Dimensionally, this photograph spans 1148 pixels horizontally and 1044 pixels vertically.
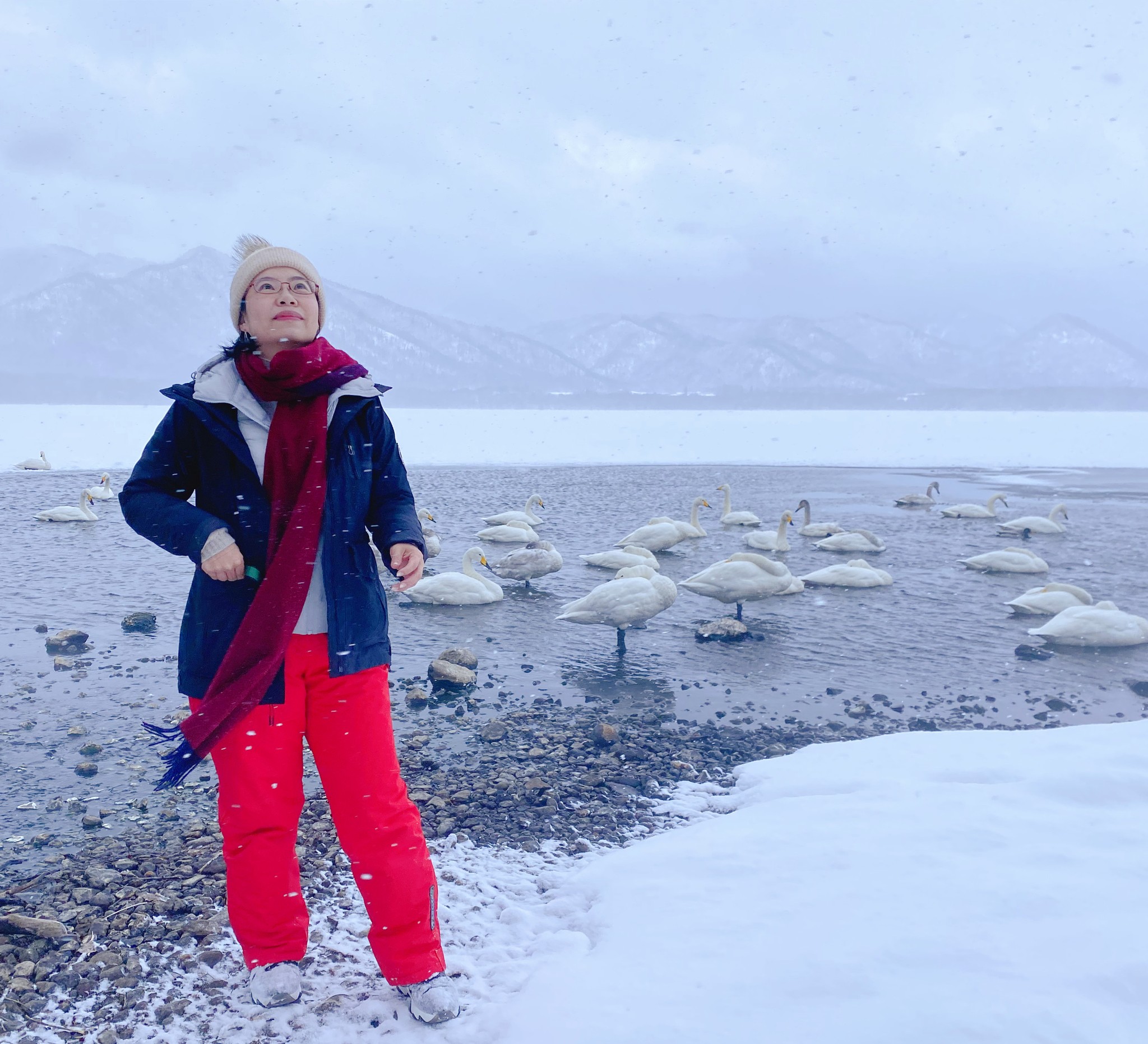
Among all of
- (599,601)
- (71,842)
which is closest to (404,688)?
(599,601)

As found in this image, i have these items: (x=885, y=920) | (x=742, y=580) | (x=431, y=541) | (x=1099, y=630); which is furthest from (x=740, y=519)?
(x=885, y=920)

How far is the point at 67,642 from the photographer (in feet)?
22.4

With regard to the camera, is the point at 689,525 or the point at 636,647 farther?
the point at 689,525

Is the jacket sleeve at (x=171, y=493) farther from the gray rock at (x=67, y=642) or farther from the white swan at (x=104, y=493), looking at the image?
the white swan at (x=104, y=493)

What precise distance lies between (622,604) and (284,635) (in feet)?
15.3

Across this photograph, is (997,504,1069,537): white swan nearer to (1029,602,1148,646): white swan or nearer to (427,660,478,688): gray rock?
(1029,602,1148,646): white swan

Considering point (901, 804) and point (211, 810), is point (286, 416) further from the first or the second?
point (901, 804)

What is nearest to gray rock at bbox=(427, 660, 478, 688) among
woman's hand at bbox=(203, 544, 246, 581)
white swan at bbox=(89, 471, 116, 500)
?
woman's hand at bbox=(203, 544, 246, 581)

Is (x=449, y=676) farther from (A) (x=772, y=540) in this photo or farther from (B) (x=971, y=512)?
(B) (x=971, y=512)

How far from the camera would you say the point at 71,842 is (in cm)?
376

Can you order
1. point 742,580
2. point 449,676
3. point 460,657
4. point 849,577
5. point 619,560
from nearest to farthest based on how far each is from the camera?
point 449,676
point 460,657
point 742,580
point 849,577
point 619,560

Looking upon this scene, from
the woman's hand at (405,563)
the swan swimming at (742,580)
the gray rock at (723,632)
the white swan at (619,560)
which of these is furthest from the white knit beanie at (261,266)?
the white swan at (619,560)

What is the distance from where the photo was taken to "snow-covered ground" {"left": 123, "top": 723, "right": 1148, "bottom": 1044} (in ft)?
6.95

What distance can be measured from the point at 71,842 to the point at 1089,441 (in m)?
50.2
